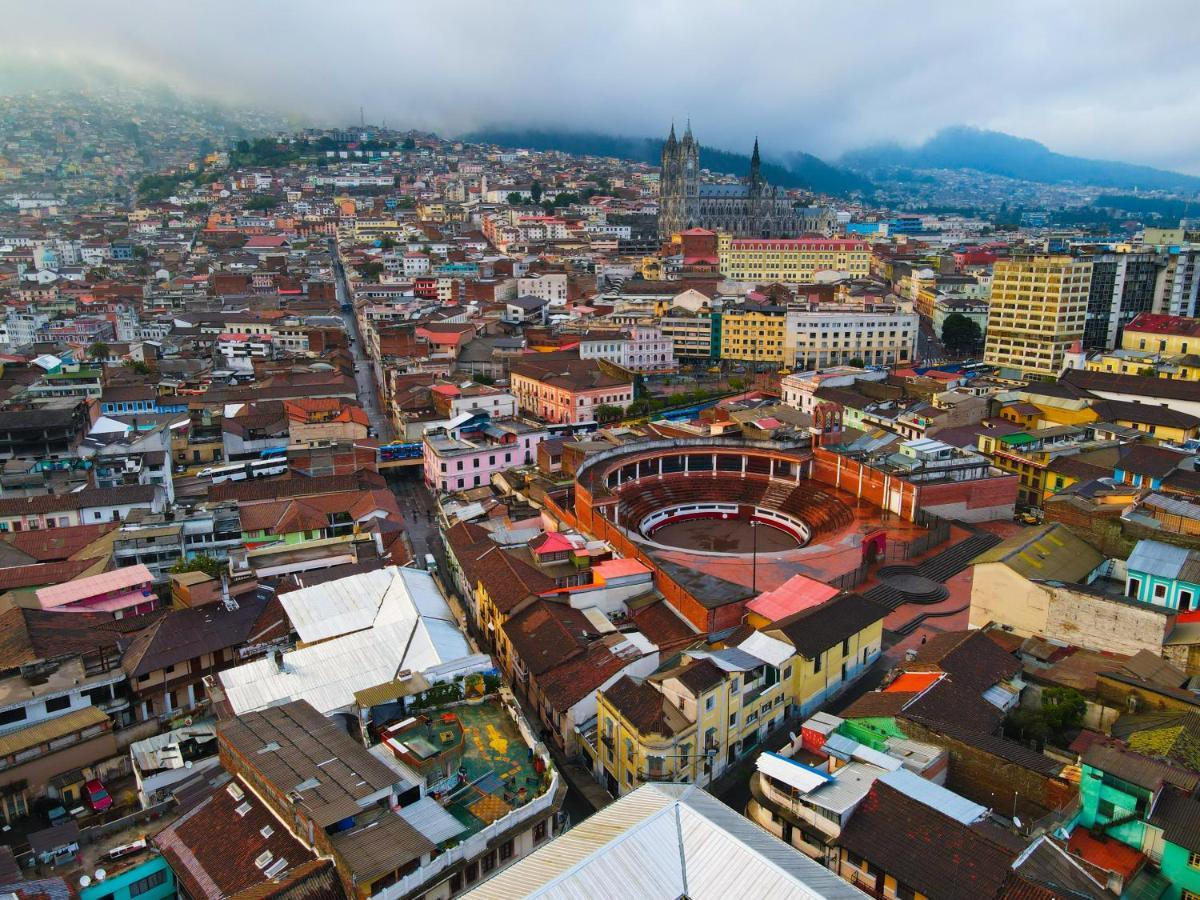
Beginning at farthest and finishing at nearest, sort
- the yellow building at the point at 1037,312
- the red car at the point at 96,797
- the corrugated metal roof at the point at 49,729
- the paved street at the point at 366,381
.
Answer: the yellow building at the point at 1037,312
the paved street at the point at 366,381
the red car at the point at 96,797
the corrugated metal roof at the point at 49,729

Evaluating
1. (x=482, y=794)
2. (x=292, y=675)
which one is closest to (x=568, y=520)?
(x=292, y=675)

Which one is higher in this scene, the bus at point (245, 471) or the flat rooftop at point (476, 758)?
the bus at point (245, 471)

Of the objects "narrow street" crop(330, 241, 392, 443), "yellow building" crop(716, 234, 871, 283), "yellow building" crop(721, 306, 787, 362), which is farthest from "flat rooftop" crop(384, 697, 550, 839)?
"yellow building" crop(716, 234, 871, 283)

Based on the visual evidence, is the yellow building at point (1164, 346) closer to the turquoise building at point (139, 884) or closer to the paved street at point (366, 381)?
the paved street at point (366, 381)

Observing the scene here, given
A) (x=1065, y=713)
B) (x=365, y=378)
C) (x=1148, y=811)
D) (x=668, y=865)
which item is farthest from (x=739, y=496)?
(x=365, y=378)

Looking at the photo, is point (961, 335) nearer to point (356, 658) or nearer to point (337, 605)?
point (337, 605)

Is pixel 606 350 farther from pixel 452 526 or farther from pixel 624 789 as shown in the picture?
pixel 624 789

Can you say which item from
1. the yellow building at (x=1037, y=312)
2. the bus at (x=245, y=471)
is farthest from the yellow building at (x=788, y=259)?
the bus at (x=245, y=471)
